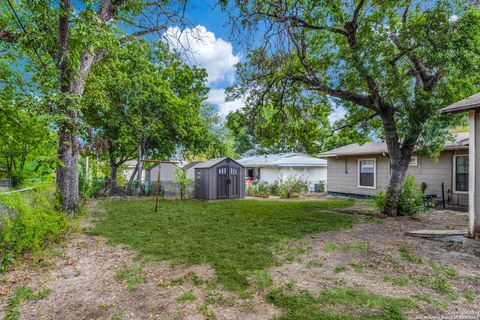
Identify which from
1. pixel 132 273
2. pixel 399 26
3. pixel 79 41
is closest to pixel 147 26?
pixel 79 41

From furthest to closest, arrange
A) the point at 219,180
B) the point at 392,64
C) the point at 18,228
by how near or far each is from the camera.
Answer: the point at 219,180
the point at 392,64
the point at 18,228

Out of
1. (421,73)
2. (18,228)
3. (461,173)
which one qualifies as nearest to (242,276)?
(18,228)

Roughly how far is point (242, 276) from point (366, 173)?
1160 centimetres

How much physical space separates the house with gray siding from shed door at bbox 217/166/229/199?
19.1ft

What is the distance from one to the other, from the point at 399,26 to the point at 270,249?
6632 millimetres

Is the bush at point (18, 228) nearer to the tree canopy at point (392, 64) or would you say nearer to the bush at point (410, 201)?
the tree canopy at point (392, 64)

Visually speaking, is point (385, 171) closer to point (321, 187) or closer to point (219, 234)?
point (321, 187)

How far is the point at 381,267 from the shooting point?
3.81m

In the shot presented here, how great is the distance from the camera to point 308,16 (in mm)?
6688

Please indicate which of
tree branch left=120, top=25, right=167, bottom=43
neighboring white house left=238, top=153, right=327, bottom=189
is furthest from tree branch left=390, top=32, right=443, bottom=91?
neighboring white house left=238, top=153, right=327, bottom=189

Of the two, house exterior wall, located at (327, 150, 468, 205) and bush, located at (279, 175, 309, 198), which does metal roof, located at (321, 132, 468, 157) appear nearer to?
house exterior wall, located at (327, 150, 468, 205)

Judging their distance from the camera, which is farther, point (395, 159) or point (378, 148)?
point (378, 148)

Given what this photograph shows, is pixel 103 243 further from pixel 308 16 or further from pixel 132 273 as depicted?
pixel 308 16

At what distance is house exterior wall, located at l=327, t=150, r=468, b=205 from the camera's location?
10.1 meters
